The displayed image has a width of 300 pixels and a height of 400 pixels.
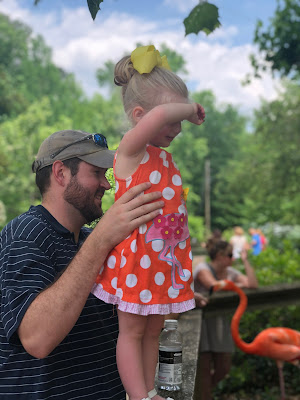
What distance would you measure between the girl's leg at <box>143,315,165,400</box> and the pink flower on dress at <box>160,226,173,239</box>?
310mm

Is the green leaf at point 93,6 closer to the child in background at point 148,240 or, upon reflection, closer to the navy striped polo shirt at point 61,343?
the child in background at point 148,240

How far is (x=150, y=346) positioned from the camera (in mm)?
2059

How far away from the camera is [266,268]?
859 cm

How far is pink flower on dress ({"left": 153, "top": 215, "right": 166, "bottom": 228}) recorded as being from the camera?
1.96m

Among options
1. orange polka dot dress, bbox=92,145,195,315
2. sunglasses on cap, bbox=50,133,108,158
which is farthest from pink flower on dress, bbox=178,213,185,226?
sunglasses on cap, bbox=50,133,108,158

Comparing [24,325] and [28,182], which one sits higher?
[28,182]

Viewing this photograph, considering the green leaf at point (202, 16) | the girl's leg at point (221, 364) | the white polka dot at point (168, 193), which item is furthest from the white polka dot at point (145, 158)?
the girl's leg at point (221, 364)

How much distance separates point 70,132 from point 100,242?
2.35ft

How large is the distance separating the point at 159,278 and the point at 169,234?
159 mm

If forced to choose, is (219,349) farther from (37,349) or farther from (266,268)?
(37,349)

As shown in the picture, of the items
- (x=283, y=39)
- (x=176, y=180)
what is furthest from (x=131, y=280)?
(x=283, y=39)

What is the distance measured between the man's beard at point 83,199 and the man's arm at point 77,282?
0.34m

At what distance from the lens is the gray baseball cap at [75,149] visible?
7.68 ft

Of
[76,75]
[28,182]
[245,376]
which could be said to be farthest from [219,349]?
[76,75]
